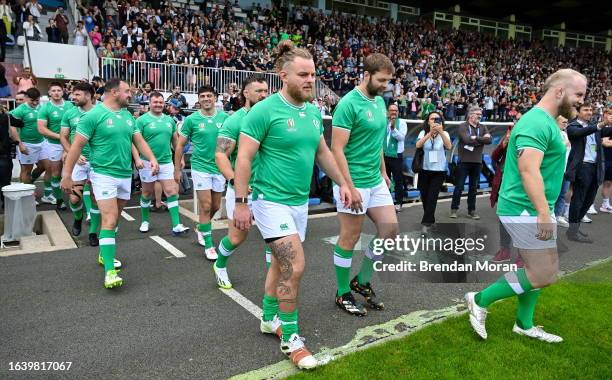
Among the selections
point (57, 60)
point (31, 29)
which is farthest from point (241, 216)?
point (31, 29)

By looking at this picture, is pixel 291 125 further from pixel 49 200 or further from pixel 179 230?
pixel 49 200

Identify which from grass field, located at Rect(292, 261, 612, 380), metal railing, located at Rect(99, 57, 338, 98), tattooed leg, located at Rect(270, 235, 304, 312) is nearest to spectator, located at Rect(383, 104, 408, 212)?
grass field, located at Rect(292, 261, 612, 380)

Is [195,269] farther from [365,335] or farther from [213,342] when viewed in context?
[365,335]

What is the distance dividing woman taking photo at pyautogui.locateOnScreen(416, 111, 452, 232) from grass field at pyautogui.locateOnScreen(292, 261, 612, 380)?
3.20 metres

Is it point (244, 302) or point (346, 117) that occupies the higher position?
point (346, 117)

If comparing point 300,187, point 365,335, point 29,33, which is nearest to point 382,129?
point 300,187

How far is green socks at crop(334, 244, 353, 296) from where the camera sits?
4277 millimetres

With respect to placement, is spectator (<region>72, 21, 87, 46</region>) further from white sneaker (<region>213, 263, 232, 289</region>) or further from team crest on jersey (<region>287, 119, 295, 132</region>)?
→ team crest on jersey (<region>287, 119, 295, 132</region>)

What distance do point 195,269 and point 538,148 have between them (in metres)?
3.91

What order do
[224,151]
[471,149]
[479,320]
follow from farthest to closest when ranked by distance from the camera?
[471,149], [224,151], [479,320]

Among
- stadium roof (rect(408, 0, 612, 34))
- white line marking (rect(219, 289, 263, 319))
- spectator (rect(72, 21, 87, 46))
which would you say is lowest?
white line marking (rect(219, 289, 263, 319))

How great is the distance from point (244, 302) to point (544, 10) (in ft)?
154

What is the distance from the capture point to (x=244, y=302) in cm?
461

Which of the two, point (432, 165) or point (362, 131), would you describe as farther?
point (432, 165)
